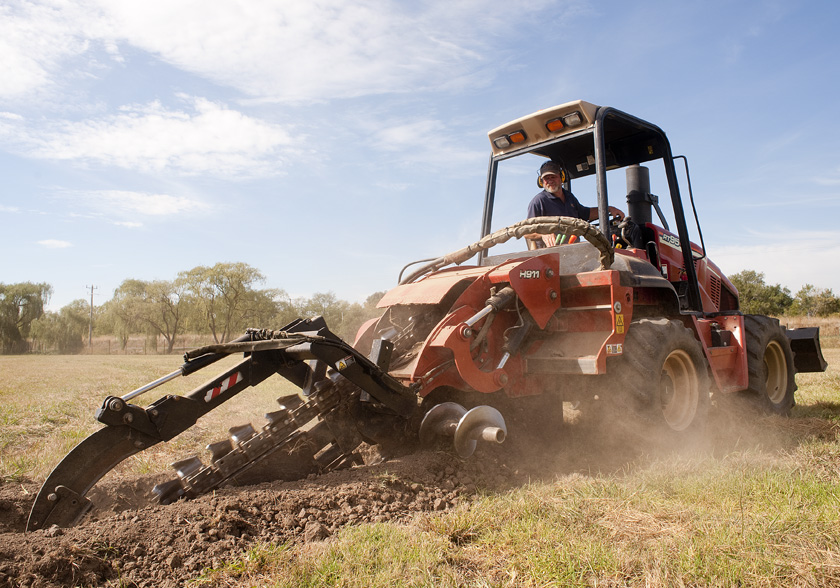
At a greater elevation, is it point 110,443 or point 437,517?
point 110,443

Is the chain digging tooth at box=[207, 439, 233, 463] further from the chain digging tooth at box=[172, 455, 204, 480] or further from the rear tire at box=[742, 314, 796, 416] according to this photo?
the rear tire at box=[742, 314, 796, 416]

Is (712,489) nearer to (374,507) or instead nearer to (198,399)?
(374,507)

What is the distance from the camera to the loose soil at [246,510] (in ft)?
8.45

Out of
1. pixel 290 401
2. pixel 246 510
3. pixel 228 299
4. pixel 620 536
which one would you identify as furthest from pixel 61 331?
pixel 620 536

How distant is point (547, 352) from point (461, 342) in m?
0.83

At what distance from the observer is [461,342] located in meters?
4.00

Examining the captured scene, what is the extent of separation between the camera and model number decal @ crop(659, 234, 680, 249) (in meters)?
6.21


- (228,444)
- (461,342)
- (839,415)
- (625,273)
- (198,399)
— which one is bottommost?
(839,415)

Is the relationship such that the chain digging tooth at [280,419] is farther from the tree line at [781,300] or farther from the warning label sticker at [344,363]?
the tree line at [781,300]

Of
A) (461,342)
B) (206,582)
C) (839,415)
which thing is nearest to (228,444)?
(206,582)

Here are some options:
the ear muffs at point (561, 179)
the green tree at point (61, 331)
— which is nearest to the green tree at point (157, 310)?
the green tree at point (61, 331)

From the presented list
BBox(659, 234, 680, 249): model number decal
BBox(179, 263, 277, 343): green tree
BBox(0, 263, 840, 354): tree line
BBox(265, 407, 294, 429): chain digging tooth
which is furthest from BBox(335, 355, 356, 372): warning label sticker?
BBox(179, 263, 277, 343): green tree

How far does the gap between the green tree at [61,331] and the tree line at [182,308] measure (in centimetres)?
3

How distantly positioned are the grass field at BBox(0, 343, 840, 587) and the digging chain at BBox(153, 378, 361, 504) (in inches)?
33.0
